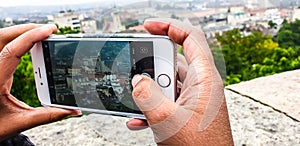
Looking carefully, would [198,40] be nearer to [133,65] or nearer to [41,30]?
[133,65]

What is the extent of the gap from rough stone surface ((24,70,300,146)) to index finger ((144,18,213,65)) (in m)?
0.24

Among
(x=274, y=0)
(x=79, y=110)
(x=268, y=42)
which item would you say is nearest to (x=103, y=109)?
(x=79, y=110)

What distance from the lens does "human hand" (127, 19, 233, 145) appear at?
1.30 feet

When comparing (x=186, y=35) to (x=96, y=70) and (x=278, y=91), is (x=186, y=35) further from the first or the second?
(x=278, y=91)

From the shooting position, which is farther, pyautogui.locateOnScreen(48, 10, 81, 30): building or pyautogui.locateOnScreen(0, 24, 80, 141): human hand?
pyautogui.locateOnScreen(48, 10, 81, 30): building

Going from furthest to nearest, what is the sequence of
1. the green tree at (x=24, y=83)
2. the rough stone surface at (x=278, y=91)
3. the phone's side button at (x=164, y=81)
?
1. the green tree at (x=24, y=83)
2. the rough stone surface at (x=278, y=91)
3. the phone's side button at (x=164, y=81)

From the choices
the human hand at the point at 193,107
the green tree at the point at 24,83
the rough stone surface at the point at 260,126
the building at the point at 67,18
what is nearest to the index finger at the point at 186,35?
the human hand at the point at 193,107

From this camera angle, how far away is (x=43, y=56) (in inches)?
23.9

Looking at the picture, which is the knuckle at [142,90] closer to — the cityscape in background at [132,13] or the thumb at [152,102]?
the thumb at [152,102]

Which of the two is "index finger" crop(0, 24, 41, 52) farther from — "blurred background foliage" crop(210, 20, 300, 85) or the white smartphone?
"blurred background foliage" crop(210, 20, 300, 85)

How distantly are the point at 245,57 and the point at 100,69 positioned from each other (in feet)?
8.45

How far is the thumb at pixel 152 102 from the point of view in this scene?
0.41 m

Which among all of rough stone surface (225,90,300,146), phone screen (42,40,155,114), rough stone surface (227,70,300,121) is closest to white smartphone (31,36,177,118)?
phone screen (42,40,155,114)

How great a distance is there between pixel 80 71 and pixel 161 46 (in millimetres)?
159
